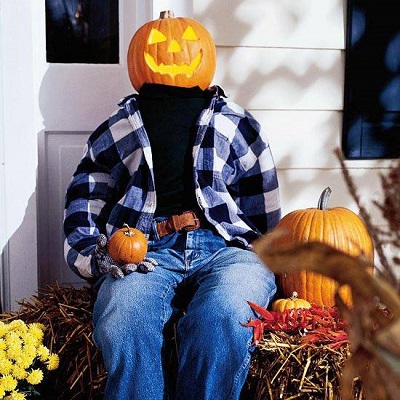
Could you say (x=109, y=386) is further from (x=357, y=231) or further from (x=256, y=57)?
(x=256, y=57)

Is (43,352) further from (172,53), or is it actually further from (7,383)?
(172,53)

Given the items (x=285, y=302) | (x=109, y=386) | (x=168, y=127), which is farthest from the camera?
(x=168, y=127)

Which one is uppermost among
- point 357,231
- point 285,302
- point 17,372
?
point 357,231

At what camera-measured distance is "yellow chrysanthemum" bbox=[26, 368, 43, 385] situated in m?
2.28

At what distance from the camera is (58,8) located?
301 centimetres

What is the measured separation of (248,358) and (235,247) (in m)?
0.54

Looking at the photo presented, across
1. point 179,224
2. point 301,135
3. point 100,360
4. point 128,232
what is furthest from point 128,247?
point 301,135

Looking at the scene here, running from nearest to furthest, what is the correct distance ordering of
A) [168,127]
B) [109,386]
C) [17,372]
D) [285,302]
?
1. [109,386]
2. [17,372]
3. [285,302]
4. [168,127]

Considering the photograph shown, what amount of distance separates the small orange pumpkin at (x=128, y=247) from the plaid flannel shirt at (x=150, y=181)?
0.16 metres

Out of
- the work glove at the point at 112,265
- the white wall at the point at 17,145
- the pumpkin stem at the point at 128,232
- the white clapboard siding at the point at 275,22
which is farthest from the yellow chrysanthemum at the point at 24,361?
the white clapboard siding at the point at 275,22

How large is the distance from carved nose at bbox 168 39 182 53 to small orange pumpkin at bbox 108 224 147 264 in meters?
0.65

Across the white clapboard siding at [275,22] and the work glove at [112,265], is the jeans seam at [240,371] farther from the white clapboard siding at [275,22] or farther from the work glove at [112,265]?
the white clapboard siding at [275,22]

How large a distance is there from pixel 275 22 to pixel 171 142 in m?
0.81

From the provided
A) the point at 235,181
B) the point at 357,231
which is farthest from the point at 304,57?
the point at 357,231
